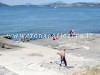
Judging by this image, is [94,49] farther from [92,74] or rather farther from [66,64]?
[92,74]

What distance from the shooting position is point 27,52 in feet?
104

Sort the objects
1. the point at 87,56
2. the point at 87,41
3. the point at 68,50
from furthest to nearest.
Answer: the point at 87,41 → the point at 68,50 → the point at 87,56

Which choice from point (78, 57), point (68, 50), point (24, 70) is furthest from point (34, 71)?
point (68, 50)

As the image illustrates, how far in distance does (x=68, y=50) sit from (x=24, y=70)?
1131 cm

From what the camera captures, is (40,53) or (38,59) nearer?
(38,59)

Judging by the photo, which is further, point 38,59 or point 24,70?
point 38,59

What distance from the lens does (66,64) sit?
950 inches

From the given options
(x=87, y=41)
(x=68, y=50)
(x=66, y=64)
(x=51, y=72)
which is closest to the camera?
(x=51, y=72)

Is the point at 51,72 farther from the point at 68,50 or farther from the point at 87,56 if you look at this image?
the point at 68,50

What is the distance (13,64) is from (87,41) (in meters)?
17.2

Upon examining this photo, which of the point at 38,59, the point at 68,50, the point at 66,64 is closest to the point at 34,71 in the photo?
the point at 66,64

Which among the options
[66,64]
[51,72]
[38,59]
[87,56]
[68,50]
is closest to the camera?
[51,72]

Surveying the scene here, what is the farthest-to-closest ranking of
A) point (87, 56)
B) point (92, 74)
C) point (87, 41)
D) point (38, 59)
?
1. point (87, 41)
2. point (87, 56)
3. point (38, 59)
4. point (92, 74)

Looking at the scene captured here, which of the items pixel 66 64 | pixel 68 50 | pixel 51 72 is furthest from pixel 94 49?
pixel 51 72
